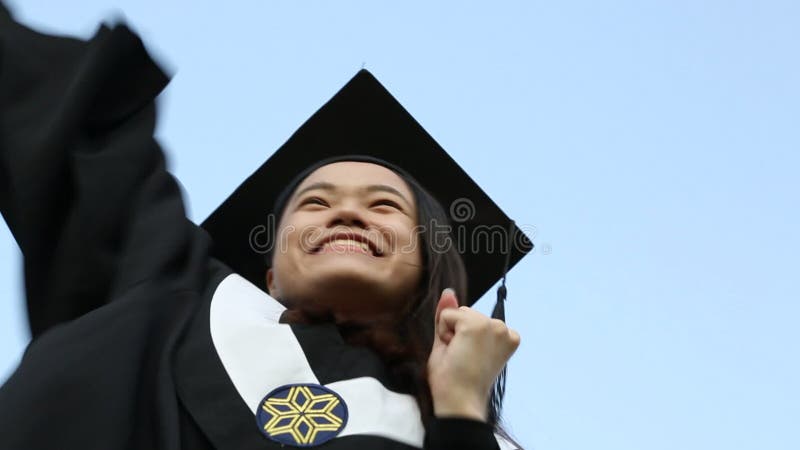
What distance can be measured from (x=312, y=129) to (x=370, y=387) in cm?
170

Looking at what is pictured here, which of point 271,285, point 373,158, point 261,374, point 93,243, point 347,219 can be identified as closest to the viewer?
point 261,374

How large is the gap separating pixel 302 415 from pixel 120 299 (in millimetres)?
563

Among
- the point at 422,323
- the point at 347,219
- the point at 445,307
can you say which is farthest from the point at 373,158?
the point at 445,307

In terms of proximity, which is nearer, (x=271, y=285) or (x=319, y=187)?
(x=319, y=187)

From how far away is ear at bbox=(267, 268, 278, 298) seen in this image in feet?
12.7

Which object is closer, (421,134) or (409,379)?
(409,379)

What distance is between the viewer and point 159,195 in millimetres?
3637

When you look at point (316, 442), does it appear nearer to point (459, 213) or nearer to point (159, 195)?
point (159, 195)

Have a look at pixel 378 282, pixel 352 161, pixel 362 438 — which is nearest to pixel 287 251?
pixel 378 282

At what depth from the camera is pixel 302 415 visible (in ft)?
9.68

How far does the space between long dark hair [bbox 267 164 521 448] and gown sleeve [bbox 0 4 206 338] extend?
48cm

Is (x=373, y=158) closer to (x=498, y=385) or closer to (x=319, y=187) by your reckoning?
(x=319, y=187)

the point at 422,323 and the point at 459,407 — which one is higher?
the point at 422,323

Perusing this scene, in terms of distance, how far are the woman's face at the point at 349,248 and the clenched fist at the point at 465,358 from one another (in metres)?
0.45
